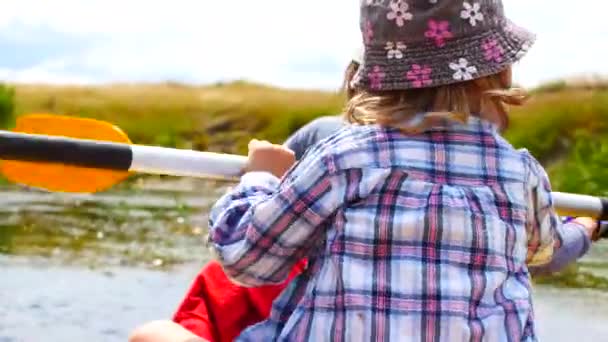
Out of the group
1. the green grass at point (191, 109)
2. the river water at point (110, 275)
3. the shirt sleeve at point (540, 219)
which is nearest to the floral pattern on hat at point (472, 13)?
the shirt sleeve at point (540, 219)

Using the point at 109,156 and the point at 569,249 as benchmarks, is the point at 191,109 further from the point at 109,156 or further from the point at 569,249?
the point at 109,156

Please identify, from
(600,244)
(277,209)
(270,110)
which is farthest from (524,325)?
(270,110)

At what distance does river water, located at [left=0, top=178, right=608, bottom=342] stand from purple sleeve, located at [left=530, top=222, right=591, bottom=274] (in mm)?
1013

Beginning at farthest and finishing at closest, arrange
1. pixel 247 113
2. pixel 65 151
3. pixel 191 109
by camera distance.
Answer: pixel 191 109 → pixel 247 113 → pixel 65 151

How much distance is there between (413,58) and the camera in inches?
45.4

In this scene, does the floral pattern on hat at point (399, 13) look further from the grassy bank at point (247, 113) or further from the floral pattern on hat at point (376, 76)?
the grassy bank at point (247, 113)

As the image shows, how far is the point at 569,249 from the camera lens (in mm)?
1552

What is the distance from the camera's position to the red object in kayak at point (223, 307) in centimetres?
129

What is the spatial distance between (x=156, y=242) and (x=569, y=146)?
2658 mm

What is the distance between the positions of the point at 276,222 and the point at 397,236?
0.10 metres

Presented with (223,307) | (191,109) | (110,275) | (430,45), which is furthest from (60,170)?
(191,109)

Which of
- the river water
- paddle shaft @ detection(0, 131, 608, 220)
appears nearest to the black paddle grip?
paddle shaft @ detection(0, 131, 608, 220)

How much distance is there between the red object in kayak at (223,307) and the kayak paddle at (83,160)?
11 cm

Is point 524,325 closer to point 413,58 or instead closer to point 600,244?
point 413,58
